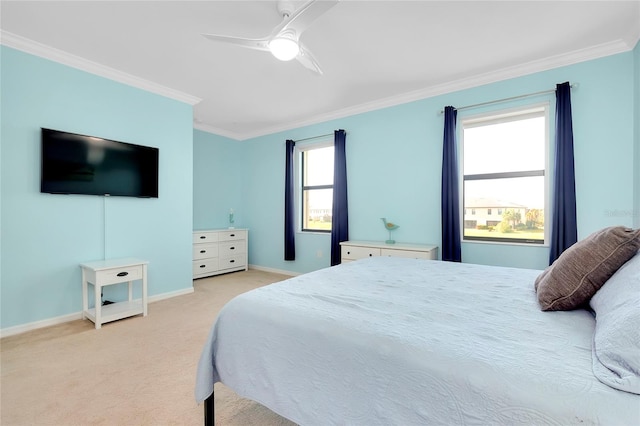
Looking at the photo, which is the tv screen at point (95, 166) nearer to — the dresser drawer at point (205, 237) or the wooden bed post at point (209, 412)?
the dresser drawer at point (205, 237)

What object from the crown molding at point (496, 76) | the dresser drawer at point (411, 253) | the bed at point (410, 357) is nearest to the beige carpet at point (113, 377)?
the bed at point (410, 357)

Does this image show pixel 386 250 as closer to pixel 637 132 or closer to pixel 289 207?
pixel 289 207

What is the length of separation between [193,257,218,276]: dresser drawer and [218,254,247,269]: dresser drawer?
107mm

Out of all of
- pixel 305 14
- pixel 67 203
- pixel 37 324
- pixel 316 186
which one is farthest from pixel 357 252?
pixel 37 324

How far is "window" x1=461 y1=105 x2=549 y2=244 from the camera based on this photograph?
3.10 m

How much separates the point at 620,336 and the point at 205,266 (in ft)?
15.8

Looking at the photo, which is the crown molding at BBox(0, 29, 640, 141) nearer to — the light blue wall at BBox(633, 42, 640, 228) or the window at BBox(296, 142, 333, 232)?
the light blue wall at BBox(633, 42, 640, 228)

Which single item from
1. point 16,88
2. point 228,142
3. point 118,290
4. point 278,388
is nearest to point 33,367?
point 118,290

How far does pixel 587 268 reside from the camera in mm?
1202

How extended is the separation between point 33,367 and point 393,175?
3.96 meters

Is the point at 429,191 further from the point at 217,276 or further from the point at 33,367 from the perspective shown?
the point at 33,367

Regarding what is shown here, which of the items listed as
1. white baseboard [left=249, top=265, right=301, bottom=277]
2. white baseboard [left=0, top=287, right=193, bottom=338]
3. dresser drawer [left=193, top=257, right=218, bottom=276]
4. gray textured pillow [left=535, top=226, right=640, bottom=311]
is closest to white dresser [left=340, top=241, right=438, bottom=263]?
white baseboard [left=249, top=265, right=301, bottom=277]

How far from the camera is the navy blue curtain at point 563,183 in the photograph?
8.95 feet

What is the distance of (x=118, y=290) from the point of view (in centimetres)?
330
